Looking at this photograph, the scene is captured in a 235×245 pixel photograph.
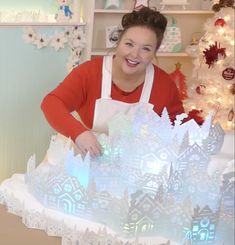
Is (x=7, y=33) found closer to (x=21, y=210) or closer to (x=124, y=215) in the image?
(x=21, y=210)

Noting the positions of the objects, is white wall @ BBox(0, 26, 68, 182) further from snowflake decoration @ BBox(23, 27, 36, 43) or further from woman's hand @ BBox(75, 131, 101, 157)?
woman's hand @ BBox(75, 131, 101, 157)

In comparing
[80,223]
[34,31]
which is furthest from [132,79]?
[34,31]

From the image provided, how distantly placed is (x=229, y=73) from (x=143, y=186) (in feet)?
7.76

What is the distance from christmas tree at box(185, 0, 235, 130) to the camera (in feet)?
11.0

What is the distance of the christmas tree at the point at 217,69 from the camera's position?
11.0 feet

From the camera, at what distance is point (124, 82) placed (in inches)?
73.8

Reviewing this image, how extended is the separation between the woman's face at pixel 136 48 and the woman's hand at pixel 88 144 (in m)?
0.47

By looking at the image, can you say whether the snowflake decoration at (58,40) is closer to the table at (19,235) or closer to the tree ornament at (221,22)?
the tree ornament at (221,22)

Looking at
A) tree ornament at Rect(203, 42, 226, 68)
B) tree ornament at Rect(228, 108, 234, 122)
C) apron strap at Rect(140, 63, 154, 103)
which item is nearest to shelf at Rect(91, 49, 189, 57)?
tree ornament at Rect(203, 42, 226, 68)

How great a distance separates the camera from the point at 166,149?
122 cm

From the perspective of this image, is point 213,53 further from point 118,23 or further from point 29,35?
point 29,35

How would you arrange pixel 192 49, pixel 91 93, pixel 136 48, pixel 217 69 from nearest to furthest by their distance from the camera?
pixel 136 48, pixel 91 93, pixel 217 69, pixel 192 49

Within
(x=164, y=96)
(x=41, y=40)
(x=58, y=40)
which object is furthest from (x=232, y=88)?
(x=164, y=96)

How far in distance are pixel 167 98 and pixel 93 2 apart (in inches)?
58.0
